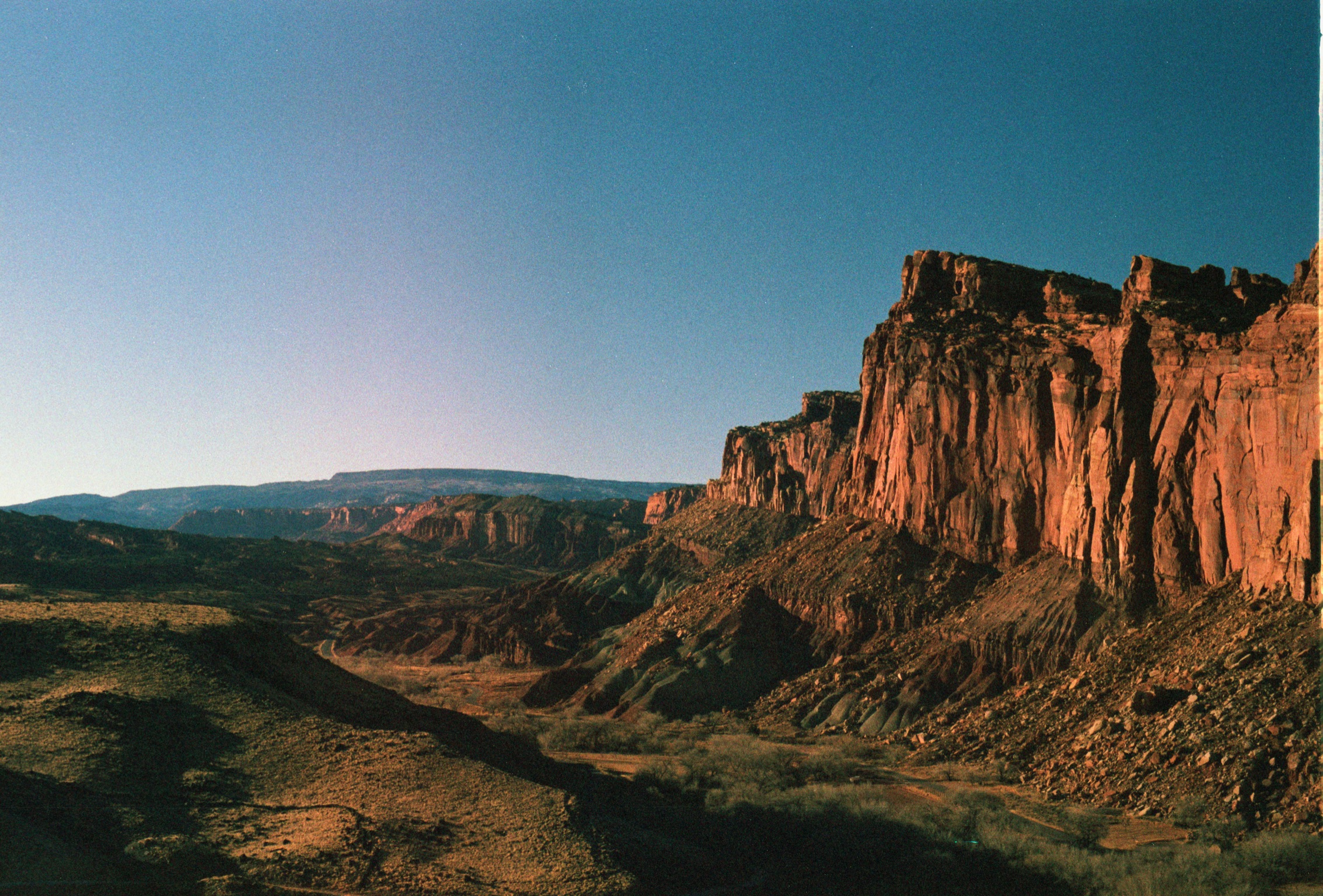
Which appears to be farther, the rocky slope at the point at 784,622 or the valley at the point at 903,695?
the rocky slope at the point at 784,622

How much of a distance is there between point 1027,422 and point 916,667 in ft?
45.4

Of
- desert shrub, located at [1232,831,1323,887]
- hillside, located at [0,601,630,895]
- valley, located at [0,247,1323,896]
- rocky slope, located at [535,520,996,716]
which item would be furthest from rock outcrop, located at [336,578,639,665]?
desert shrub, located at [1232,831,1323,887]

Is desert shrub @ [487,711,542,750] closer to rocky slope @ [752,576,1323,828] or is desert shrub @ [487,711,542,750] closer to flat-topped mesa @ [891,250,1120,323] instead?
rocky slope @ [752,576,1323,828]

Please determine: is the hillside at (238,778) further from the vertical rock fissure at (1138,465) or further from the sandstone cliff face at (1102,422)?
the sandstone cliff face at (1102,422)

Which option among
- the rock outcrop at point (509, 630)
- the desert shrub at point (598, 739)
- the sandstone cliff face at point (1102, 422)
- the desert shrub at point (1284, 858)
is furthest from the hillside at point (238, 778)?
the rock outcrop at point (509, 630)

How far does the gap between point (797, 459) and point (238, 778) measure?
88.7m

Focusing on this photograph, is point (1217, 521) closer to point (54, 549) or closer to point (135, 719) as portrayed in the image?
point (135, 719)

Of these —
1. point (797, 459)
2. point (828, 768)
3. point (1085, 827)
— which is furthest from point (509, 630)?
point (1085, 827)

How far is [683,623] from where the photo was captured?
6525 centimetres

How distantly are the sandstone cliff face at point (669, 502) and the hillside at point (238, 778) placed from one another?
14974 centimetres

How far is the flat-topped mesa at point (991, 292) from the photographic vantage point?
5500cm

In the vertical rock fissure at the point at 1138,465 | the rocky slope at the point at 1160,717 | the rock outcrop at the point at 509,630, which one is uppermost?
the vertical rock fissure at the point at 1138,465

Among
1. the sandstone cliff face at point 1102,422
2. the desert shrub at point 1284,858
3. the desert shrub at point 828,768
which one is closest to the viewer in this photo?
the desert shrub at point 1284,858

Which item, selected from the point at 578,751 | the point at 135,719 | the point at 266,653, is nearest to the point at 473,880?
the point at 135,719
